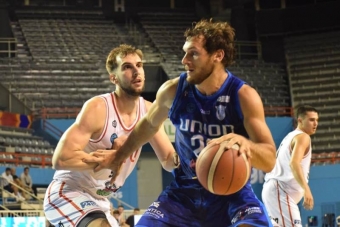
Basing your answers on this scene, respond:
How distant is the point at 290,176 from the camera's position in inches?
328

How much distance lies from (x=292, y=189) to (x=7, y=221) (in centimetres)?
535

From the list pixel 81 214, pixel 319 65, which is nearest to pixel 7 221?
pixel 81 214

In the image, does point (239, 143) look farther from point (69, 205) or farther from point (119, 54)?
point (119, 54)

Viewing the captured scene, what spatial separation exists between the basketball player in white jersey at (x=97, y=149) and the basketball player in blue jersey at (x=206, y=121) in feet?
2.50

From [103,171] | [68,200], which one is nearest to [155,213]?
[103,171]

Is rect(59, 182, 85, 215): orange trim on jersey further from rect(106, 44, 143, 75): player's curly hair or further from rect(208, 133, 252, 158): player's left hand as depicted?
rect(208, 133, 252, 158): player's left hand

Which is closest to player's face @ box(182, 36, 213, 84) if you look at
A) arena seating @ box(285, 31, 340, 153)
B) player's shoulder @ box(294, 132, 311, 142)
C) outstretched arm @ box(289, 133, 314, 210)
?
outstretched arm @ box(289, 133, 314, 210)

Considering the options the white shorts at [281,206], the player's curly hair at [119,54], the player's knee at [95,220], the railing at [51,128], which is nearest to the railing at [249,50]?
the railing at [51,128]

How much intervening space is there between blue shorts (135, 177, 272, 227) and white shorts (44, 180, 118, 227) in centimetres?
87

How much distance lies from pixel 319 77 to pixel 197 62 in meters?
20.5

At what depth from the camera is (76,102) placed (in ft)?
→ 71.3

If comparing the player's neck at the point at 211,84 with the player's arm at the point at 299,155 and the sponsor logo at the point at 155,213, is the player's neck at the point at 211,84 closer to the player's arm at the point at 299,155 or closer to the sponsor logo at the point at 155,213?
the sponsor logo at the point at 155,213

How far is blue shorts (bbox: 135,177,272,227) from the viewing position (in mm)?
4562

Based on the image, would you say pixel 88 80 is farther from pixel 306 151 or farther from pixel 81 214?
pixel 81 214
